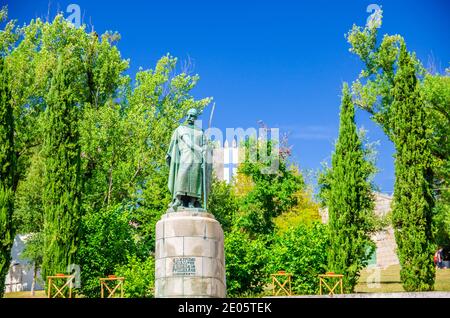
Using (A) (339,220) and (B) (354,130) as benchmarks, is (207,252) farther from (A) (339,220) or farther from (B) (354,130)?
(B) (354,130)

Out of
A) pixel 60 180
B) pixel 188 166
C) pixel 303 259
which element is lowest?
pixel 303 259

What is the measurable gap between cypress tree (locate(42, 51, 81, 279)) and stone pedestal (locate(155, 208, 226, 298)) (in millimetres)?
8354

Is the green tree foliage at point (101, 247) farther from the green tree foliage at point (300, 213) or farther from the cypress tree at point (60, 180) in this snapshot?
the green tree foliage at point (300, 213)

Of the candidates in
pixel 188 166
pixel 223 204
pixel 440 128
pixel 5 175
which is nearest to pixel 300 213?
pixel 223 204

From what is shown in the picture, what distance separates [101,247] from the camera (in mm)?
21984

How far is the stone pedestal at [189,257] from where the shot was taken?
12.6m

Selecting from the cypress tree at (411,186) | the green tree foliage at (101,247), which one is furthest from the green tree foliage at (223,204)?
the cypress tree at (411,186)

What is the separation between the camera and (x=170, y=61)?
102ft

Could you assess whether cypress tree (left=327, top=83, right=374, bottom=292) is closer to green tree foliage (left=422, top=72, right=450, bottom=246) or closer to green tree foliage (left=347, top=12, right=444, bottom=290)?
green tree foliage (left=347, top=12, right=444, bottom=290)

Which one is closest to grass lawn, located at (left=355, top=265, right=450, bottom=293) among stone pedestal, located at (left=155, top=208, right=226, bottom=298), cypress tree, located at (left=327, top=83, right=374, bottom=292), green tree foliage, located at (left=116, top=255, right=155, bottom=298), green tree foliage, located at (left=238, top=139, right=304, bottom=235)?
cypress tree, located at (left=327, top=83, right=374, bottom=292)

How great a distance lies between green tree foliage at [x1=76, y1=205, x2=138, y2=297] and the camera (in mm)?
21422

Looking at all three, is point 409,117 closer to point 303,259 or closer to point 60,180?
point 303,259

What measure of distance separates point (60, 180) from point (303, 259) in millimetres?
9535
